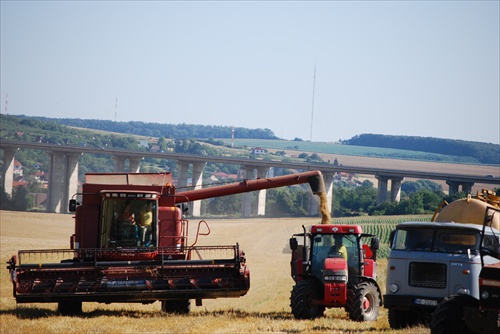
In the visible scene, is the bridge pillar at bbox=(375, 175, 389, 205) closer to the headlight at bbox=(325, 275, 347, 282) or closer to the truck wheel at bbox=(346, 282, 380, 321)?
the truck wheel at bbox=(346, 282, 380, 321)

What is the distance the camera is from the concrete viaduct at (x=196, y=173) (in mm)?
120688

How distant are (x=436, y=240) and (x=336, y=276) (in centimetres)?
294

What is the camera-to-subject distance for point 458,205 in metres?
24.5

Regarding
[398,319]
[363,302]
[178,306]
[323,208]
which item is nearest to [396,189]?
[323,208]

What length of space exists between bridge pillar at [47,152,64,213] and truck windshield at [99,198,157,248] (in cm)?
10191

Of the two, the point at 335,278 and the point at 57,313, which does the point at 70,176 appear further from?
the point at 335,278

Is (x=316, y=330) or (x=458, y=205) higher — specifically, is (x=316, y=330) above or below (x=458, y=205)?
below

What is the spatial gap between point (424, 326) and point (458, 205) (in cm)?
556

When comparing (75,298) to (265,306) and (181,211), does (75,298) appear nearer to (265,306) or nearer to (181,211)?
(181,211)

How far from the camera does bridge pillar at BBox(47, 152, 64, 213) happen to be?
12538 cm

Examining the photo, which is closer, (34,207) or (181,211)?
(181,211)

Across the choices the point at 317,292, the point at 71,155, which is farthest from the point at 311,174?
the point at 71,155

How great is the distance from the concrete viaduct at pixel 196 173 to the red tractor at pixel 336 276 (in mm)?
95501

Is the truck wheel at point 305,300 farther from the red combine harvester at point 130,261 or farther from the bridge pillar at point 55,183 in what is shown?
the bridge pillar at point 55,183
